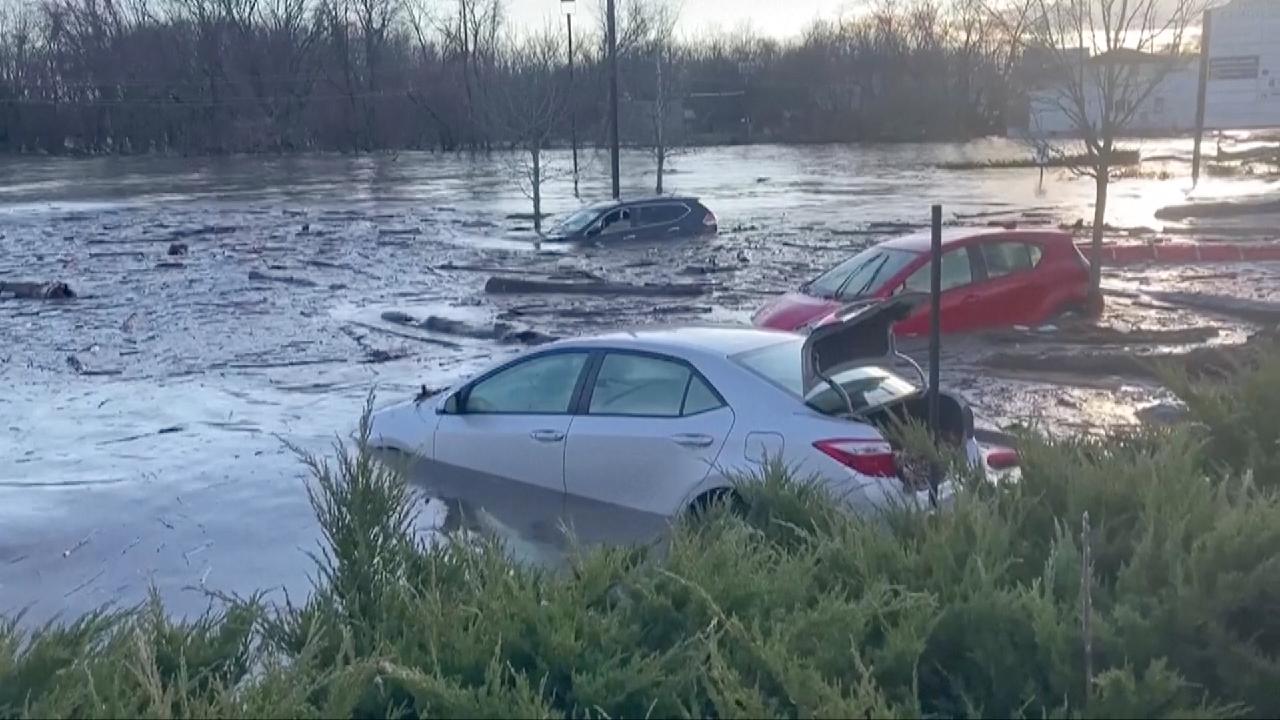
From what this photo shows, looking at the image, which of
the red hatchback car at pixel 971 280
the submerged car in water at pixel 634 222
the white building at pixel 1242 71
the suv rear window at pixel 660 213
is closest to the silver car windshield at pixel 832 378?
the red hatchback car at pixel 971 280

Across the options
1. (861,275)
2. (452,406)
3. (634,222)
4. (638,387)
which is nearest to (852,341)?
(638,387)

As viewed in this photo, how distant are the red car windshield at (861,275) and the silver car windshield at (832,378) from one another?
300 inches

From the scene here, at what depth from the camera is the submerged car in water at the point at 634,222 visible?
32.6m

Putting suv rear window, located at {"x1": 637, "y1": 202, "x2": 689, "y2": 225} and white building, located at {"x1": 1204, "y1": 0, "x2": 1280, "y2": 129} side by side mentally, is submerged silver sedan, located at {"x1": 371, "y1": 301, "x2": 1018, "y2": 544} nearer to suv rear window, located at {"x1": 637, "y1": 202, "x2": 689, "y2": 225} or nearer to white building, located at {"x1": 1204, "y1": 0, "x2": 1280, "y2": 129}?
suv rear window, located at {"x1": 637, "y1": 202, "x2": 689, "y2": 225}

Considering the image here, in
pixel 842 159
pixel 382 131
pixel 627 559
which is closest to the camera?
pixel 627 559

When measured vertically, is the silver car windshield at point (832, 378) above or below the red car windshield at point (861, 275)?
above

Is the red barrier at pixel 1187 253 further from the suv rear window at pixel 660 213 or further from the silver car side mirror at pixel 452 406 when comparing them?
the silver car side mirror at pixel 452 406

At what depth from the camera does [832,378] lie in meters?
8.13

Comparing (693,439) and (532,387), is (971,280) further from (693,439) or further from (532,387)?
(693,439)

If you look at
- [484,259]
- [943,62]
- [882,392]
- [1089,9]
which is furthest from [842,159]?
[882,392]

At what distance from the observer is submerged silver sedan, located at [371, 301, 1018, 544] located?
7.97 metres

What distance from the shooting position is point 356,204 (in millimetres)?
49000

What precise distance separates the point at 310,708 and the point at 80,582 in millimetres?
6364

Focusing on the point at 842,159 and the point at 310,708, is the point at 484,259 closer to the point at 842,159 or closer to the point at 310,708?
the point at 310,708
